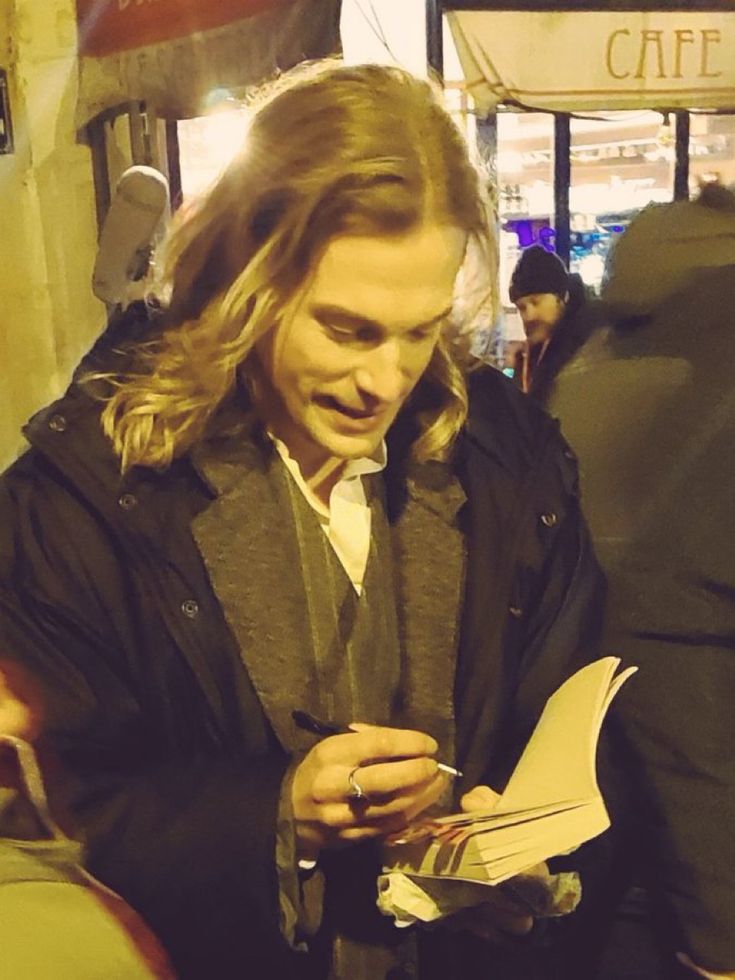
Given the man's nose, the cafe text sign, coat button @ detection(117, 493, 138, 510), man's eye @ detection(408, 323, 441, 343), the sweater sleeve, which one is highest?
→ the cafe text sign

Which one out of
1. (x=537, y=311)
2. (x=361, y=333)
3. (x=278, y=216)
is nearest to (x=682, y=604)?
(x=361, y=333)

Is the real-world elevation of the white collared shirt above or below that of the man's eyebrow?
below

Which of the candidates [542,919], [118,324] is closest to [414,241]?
[118,324]

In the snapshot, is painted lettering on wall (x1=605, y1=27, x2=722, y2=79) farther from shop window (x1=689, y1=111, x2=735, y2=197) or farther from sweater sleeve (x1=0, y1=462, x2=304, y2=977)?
sweater sleeve (x1=0, y1=462, x2=304, y2=977)

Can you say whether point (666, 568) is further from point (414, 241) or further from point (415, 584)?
point (414, 241)

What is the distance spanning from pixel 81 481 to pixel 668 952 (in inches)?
36.0

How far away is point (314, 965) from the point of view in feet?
4.17

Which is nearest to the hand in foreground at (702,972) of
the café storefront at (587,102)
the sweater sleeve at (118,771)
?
the sweater sleeve at (118,771)

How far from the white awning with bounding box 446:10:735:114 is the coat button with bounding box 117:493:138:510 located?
13.0ft

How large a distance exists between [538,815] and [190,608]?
1.32 ft

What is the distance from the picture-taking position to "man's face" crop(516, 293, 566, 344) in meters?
3.63

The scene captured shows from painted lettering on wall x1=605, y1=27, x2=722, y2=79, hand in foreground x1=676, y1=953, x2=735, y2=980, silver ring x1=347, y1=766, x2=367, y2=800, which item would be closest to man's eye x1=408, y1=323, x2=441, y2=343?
silver ring x1=347, y1=766, x2=367, y2=800

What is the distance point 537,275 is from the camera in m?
3.74

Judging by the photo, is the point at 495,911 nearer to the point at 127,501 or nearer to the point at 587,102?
the point at 127,501
